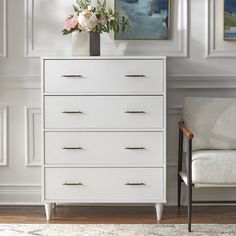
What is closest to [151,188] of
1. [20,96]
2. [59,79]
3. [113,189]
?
[113,189]

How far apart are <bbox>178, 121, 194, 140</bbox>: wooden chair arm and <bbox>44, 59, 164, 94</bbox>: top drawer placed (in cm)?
30

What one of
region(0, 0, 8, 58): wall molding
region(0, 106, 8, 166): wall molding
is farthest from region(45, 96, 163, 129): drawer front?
region(0, 0, 8, 58): wall molding

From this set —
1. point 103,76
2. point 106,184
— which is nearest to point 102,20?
point 103,76

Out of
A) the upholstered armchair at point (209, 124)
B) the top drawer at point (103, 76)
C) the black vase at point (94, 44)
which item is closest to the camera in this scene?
the top drawer at point (103, 76)

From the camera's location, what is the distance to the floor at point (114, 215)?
12.5 feet

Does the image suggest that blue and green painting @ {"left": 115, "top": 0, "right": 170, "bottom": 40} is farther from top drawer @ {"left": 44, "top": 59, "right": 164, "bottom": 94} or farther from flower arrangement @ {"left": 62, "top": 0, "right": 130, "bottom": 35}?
top drawer @ {"left": 44, "top": 59, "right": 164, "bottom": 94}

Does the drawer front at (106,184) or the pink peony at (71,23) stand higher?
the pink peony at (71,23)

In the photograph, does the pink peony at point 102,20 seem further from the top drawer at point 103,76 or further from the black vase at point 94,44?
the top drawer at point 103,76

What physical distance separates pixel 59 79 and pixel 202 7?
3.99 feet

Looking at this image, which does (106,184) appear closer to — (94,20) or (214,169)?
(214,169)

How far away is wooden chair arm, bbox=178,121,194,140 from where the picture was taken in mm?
3521

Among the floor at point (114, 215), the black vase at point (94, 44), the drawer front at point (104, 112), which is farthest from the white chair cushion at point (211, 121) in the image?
the black vase at point (94, 44)

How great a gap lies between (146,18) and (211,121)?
0.88 m

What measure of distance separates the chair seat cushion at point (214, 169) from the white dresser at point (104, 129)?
0.29 m
